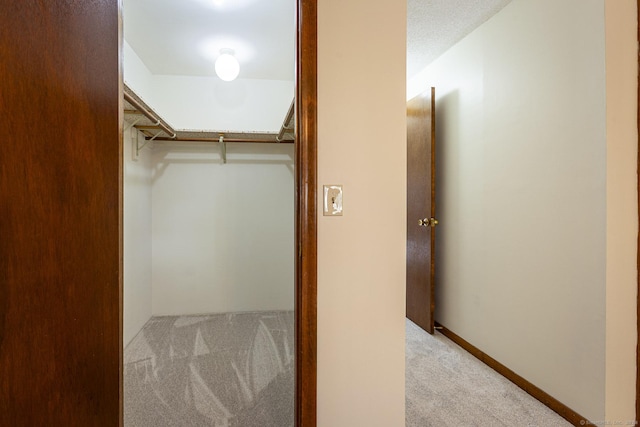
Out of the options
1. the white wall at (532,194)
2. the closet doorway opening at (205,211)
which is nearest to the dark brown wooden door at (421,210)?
the white wall at (532,194)

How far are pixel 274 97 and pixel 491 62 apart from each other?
6.78ft

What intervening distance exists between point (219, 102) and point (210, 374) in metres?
2.56

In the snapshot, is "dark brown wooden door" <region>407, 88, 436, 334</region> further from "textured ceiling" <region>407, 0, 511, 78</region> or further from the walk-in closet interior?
the walk-in closet interior

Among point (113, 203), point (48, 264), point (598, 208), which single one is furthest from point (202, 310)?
point (598, 208)

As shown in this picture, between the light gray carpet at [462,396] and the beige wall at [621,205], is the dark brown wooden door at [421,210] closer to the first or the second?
the light gray carpet at [462,396]

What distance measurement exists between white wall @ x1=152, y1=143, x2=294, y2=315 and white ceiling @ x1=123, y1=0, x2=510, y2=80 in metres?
0.83

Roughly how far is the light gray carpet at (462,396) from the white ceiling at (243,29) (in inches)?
93.3

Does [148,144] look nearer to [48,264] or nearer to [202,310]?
[202,310]

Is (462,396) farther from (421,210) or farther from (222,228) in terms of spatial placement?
(222,228)

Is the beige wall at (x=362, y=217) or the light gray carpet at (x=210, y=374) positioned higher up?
the beige wall at (x=362, y=217)

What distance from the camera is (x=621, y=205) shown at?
1.50 m

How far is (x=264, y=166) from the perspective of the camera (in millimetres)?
3410

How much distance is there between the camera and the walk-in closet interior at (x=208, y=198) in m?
2.20

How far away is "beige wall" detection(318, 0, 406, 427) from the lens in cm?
113
